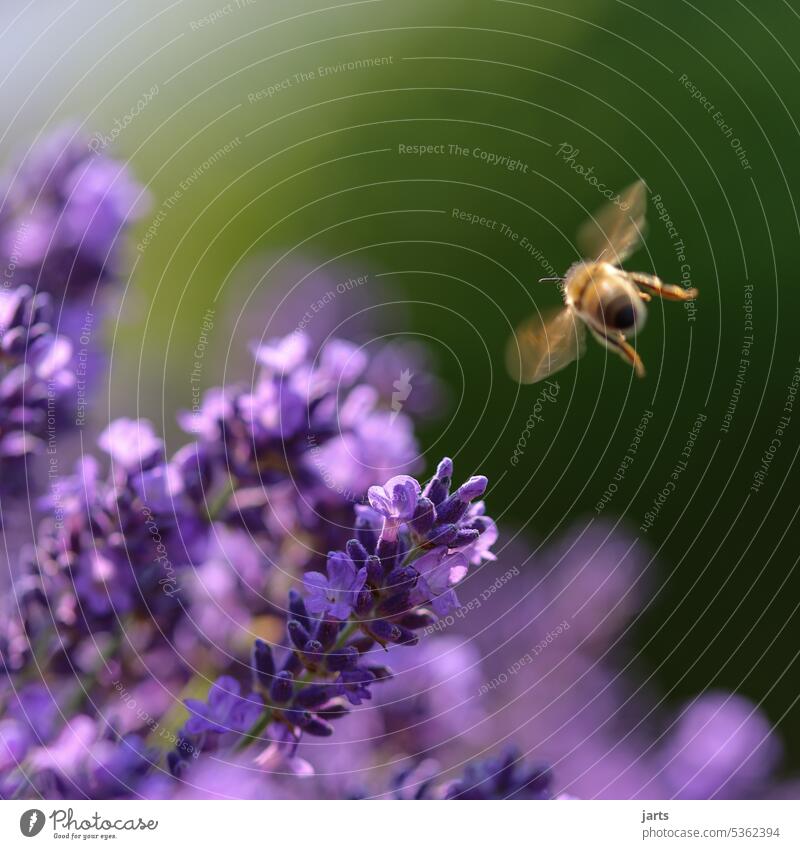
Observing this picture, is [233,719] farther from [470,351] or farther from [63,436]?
[470,351]

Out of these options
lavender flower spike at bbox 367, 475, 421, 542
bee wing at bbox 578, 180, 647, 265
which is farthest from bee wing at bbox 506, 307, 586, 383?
lavender flower spike at bbox 367, 475, 421, 542

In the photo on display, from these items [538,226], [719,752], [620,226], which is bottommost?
[719,752]

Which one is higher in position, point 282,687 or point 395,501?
point 395,501

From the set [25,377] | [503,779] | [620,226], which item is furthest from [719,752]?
[25,377]

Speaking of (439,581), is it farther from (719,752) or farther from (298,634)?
(719,752)

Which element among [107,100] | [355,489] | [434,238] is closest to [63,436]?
[355,489]

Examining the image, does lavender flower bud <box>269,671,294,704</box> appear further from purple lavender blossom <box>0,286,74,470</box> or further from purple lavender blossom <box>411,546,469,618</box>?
purple lavender blossom <box>0,286,74,470</box>

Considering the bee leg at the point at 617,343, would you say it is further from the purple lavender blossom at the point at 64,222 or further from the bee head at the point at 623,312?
the purple lavender blossom at the point at 64,222
